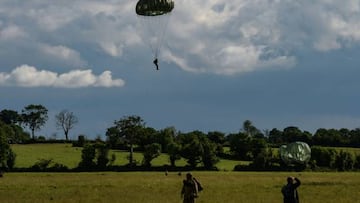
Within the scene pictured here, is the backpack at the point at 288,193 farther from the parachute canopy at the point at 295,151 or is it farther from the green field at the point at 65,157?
the green field at the point at 65,157

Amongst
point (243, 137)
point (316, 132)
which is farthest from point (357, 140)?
point (243, 137)

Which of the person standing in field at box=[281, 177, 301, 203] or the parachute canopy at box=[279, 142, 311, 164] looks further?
the parachute canopy at box=[279, 142, 311, 164]

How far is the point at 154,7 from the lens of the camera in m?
39.2

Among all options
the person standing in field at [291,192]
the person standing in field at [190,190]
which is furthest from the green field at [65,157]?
the person standing in field at [291,192]

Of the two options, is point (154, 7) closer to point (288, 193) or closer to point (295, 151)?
point (288, 193)

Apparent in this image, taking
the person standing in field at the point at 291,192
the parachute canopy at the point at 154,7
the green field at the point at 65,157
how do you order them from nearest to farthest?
the person standing in field at the point at 291,192 → the parachute canopy at the point at 154,7 → the green field at the point at 65,157

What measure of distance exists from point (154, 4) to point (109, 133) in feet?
Answer: 357

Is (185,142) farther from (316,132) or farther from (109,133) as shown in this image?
(316,132)

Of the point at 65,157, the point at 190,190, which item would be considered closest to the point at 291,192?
the point at 190,190

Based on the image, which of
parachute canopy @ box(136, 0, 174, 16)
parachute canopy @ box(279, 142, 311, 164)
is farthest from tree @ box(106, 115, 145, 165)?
parachute canopy @ box(136, 0, 174, 16)

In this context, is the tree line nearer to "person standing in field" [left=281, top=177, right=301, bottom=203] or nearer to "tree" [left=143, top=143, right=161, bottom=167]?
"tree" [left=143, top=143, right=161, bottom=167]

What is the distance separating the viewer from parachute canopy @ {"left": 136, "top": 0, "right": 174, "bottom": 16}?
129ft

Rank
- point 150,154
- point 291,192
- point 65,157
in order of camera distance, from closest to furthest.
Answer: point 291,192 → point 150,154 → point 65,157

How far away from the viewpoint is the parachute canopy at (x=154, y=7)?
39188mm
